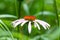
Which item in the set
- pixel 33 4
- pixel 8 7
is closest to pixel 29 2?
pixel 33 4

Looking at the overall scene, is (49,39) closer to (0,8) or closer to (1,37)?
(1,37)

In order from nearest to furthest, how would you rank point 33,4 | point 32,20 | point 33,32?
1. point 32,20
2. point 33,32
3. point 33,4

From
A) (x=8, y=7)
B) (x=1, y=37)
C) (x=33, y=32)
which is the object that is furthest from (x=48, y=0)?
(x=1, y=37)

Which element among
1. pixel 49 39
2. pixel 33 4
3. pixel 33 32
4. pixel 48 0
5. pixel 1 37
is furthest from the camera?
pixel 33 4

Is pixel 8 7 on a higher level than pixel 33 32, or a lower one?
higher

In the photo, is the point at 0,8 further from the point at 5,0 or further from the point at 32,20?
the point at 32,20

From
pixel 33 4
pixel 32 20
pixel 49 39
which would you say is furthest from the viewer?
pixel 33 4

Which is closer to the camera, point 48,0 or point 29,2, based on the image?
point 48,0
